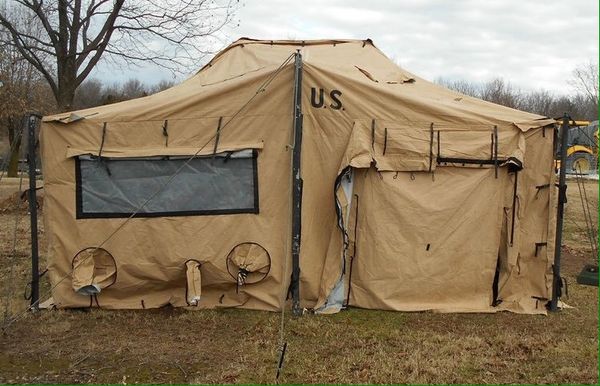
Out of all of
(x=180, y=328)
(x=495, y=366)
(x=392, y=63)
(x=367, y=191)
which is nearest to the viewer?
(x=495, y=366)

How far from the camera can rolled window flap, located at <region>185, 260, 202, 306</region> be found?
5789 mm

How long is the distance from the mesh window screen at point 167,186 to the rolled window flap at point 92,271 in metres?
0.40

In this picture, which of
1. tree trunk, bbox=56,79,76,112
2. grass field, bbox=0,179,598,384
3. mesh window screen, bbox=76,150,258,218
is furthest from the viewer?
tree trunk, bbox=56,79,76,112

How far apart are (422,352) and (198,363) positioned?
5.95ft

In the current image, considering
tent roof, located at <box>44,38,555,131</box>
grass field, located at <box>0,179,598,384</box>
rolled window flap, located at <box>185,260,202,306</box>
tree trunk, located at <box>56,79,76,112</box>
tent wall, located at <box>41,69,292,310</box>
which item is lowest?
grass field, located at <box>0,179,598,384</box>

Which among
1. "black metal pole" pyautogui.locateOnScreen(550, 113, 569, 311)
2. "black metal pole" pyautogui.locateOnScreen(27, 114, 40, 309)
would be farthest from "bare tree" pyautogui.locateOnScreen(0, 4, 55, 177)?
"black metal pole" pyautogui.locateOnScreen(550, 113, 569, 311)

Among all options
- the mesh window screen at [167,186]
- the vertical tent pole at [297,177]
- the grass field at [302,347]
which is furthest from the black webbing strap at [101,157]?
the vertical tent pole at [297,177]

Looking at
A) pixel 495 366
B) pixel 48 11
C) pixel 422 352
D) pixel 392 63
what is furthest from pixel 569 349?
pixel 48 11

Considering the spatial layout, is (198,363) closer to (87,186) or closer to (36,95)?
(87,186)

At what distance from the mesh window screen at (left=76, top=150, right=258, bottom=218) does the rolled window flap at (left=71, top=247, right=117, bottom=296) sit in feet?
1.30

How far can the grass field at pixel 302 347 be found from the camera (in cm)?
434

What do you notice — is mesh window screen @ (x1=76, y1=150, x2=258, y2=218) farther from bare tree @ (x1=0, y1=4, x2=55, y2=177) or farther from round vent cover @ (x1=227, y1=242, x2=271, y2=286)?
bare tree @ (x1=0, y1=4, x2=55, y2=177)

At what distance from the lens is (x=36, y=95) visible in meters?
24.6

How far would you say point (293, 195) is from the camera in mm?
5777
